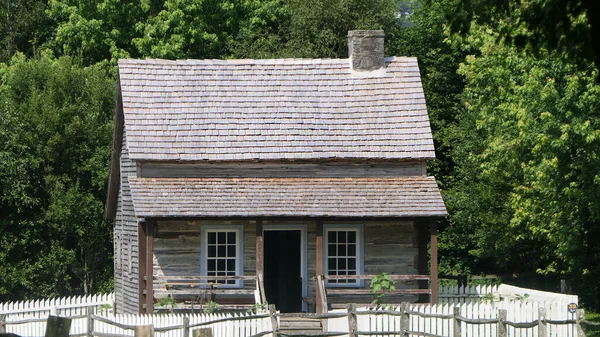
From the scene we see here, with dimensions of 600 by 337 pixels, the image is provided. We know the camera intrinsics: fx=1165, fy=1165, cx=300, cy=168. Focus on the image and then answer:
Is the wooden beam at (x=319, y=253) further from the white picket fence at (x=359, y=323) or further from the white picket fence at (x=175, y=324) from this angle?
the white picket fence at (x=175, y=324)

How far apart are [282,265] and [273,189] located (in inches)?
81.1

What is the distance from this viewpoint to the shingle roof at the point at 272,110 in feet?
96.5

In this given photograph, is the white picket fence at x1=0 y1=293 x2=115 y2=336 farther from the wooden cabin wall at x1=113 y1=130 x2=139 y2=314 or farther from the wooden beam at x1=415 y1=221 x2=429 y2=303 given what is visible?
the wooden beam at x1=415 y1=221 x2=429 y2=303

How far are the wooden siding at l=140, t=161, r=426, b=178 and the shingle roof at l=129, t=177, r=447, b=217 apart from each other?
0.69ft

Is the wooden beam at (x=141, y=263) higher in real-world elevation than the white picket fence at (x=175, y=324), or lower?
higher

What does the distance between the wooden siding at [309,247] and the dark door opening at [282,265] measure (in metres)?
0.36

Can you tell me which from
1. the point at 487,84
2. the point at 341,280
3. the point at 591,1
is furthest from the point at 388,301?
the point at 591,1

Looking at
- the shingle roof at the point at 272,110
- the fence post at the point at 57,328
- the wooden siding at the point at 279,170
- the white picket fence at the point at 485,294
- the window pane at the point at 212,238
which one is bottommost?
the fence post at the point at 57,328

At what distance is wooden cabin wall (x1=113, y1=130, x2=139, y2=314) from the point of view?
30172 mm

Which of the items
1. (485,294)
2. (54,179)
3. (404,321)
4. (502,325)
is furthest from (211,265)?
(54,179)

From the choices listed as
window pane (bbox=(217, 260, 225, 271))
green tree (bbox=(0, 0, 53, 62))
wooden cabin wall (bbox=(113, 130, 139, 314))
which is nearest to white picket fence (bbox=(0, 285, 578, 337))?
window pane (bbox=(217, 260, 225, 271))

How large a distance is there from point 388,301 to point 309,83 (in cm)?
633

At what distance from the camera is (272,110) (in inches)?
1198

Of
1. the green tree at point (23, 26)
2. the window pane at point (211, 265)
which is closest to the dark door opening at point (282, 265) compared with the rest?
the window pane at point (211, 265)
